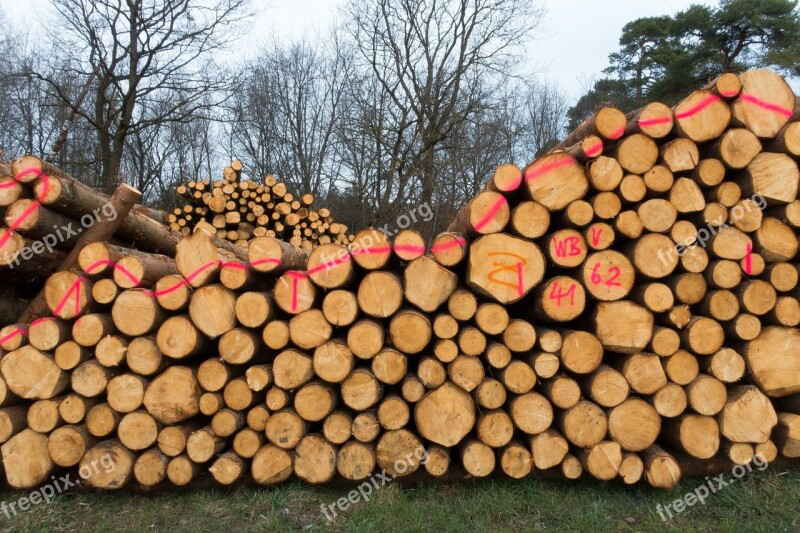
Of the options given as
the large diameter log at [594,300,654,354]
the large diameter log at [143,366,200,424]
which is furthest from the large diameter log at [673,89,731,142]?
the large diameter log at [143,366,200,424]

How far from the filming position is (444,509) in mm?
2775

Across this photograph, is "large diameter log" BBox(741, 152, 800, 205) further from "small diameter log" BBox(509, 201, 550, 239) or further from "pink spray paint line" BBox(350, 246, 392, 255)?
"pink spray paint line" BBox(350, 246, 392, 255)

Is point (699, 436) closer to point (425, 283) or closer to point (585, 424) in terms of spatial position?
point (585, 424)

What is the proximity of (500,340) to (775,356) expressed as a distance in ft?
5.50

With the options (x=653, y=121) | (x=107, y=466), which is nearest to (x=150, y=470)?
(x=107, y=466)

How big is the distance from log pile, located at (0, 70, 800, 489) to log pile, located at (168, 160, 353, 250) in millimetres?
5684

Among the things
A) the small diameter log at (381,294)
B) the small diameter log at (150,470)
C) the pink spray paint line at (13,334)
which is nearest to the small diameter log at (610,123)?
the small diameter log at (381,294)

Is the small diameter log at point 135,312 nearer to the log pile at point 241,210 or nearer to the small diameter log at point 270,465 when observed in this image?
the small diameter log at point 270,465

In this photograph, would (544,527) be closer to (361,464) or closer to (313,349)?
(361,464)

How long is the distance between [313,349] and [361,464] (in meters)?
0.76

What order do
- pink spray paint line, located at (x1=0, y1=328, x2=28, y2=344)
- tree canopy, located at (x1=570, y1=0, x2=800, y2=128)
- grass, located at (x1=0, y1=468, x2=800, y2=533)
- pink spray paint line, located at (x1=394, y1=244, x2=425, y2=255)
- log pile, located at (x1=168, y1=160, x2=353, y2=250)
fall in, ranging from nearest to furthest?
grass, located at (x1=0, y1=468, x2=800, y2=533) → pink spray paint line, located at (x1=394, y1=244, x2=425, y2=255) → pink spray paint line, located at (x1=0, y1=328, x2=28, y2=344) → log pile, located at (x1=168, y1=160, x2=353, y2=250) → tree canopy, located at (x1=570, y1=0, x2=800, y2=128)

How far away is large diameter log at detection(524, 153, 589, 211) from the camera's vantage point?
9.37 ft

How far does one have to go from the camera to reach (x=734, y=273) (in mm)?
2848

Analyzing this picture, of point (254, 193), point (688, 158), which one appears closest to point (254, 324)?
point (688, 158)
